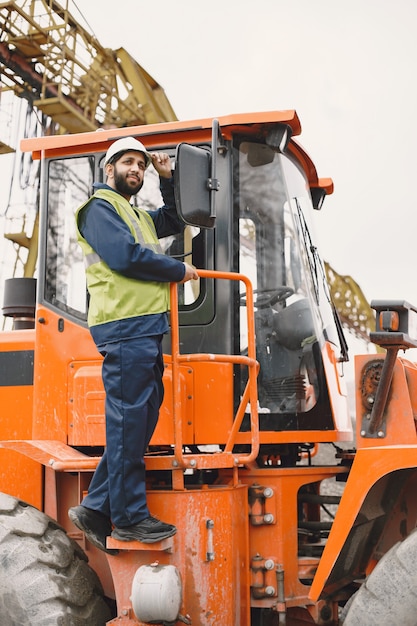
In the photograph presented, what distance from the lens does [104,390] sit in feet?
14.0

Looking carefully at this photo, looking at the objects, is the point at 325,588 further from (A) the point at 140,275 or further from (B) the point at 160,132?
(B) the point at 160,132

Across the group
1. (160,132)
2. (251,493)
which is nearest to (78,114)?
(160,132)

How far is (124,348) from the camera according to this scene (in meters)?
3.92

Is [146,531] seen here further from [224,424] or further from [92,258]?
[92,258]

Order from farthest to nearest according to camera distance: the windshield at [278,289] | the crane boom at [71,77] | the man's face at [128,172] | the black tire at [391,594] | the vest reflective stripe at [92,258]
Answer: the crane boom at [71,77], the windshield at [278,289], the man's face at [128,172], the vest reflective stripe at [92,258], the black tire at [391,594]

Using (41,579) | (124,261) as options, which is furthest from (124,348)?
(41,579)

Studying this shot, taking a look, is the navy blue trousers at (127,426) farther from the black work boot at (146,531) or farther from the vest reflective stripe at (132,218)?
the vest reflective stripe at (132,218)

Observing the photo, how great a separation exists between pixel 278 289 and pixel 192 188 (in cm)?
83

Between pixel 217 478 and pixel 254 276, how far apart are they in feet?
3.40

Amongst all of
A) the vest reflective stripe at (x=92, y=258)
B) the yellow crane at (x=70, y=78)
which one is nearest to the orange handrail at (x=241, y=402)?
the vest reflective stripe at (x=92, y=258)

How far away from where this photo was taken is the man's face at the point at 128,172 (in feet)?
13.9

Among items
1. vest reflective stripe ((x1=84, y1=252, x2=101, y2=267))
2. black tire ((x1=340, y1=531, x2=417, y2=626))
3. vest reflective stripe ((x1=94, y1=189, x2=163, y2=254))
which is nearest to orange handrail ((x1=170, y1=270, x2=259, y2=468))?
vest reflective stripe ((x1=94, y1=189, x2=163, y2=254))

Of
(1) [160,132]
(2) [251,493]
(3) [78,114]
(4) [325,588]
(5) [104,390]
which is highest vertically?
(3) [78,114]

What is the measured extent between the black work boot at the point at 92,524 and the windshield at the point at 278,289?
0.98m
